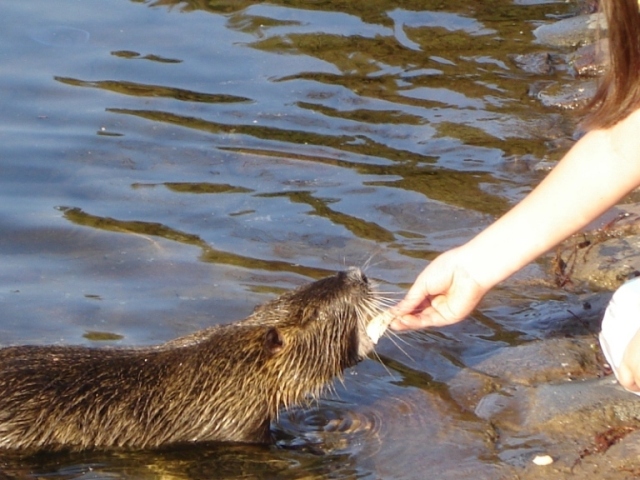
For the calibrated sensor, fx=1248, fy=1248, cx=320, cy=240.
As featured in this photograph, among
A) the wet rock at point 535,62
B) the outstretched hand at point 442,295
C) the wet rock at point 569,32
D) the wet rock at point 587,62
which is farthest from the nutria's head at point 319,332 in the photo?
the wet rock at point 569,32

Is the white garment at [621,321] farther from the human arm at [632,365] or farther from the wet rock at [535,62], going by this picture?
the wet rock at [535,62]

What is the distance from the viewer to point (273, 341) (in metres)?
4.82

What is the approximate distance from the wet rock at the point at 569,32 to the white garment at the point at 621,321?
5997mm

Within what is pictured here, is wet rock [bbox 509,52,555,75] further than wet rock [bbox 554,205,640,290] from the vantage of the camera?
Yes

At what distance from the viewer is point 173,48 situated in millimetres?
9461

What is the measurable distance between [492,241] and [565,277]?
192 cm

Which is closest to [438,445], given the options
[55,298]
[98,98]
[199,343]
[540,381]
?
[540,381]

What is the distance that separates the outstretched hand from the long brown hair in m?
0.66

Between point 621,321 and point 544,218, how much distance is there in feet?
1.29

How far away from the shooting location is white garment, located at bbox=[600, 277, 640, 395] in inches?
148

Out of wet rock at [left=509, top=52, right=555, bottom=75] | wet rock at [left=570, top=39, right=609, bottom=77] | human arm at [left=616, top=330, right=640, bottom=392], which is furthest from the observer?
wet rock at [left=509, top=52, right=555, bottom=75]

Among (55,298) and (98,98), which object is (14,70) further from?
(55,298)

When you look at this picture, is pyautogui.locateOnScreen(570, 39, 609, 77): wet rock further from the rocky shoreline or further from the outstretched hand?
the outstretched hand

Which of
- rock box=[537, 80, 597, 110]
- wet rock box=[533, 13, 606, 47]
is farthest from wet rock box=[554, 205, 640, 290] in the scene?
wet rock box=[533, 13, 606, 47]
